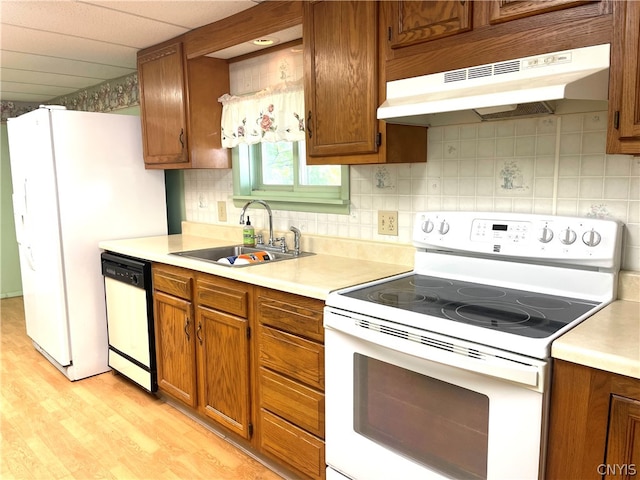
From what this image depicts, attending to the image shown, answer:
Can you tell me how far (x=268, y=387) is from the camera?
204cm

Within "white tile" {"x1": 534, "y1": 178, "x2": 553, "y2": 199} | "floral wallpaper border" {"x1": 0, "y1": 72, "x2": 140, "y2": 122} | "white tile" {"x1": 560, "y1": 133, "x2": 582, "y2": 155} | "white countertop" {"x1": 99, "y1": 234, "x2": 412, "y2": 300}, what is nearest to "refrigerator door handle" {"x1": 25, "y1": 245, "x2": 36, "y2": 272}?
"white countertop" {"x1": 99, "y1": 234, "x2": 412, "y2": 300}

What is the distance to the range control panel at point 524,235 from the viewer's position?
1.55m

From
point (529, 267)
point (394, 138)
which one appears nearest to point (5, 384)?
point (394, 138)

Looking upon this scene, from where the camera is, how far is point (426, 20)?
1.70 m

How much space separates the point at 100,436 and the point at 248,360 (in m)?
1.00

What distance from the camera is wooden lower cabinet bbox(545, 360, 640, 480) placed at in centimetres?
113

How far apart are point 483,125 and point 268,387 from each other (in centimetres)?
136

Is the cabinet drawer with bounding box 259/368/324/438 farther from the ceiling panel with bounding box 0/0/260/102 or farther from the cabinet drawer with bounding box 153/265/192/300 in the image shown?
the ceiling panel with bounding box 0/0/260/102

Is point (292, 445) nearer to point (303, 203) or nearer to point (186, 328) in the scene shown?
point (186, 328)

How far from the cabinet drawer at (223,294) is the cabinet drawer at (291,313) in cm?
10

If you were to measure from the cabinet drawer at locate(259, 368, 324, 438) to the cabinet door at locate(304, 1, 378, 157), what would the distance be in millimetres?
962

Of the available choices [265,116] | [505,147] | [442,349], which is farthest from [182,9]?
[442,349]

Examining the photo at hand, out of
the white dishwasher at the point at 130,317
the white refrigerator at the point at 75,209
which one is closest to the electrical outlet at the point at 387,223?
the white dishwasher at the point at 130,317

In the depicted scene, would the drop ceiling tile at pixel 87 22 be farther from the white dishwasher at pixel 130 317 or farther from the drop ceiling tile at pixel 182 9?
the white dishwasher at pixel 130 317
